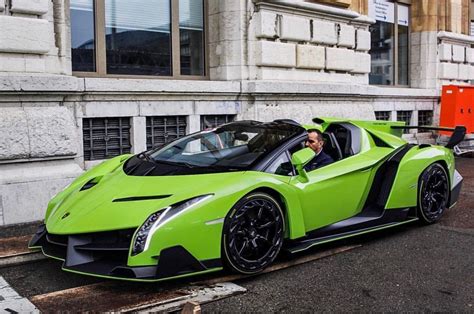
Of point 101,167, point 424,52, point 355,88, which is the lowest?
point 101,167

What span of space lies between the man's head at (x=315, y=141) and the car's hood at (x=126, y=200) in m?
0.95

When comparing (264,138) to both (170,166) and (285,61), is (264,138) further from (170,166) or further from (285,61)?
(285,61)

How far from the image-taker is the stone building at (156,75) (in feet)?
21.5

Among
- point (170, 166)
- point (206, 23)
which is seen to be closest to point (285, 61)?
point (206, 23)

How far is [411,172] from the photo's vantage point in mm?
5523

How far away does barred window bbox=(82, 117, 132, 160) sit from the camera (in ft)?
24.8

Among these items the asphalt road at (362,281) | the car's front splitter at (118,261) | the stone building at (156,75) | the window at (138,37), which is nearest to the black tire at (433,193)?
the asphalt road at (362,281)

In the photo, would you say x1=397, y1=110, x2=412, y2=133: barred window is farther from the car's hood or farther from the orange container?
the car's hood

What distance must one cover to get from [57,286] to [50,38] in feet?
12.7

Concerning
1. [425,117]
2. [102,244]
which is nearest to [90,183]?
[102,244]

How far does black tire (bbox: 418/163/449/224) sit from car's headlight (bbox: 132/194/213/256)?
292 cm

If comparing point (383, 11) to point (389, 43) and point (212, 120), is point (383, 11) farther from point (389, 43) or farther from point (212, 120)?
point (212, 120)

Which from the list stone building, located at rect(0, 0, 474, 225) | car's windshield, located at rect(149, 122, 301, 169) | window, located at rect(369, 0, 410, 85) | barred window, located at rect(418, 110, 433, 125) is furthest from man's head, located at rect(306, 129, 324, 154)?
barred window, located at rect(418, 110, 433, 125)

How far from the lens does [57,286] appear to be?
4.16 meters
